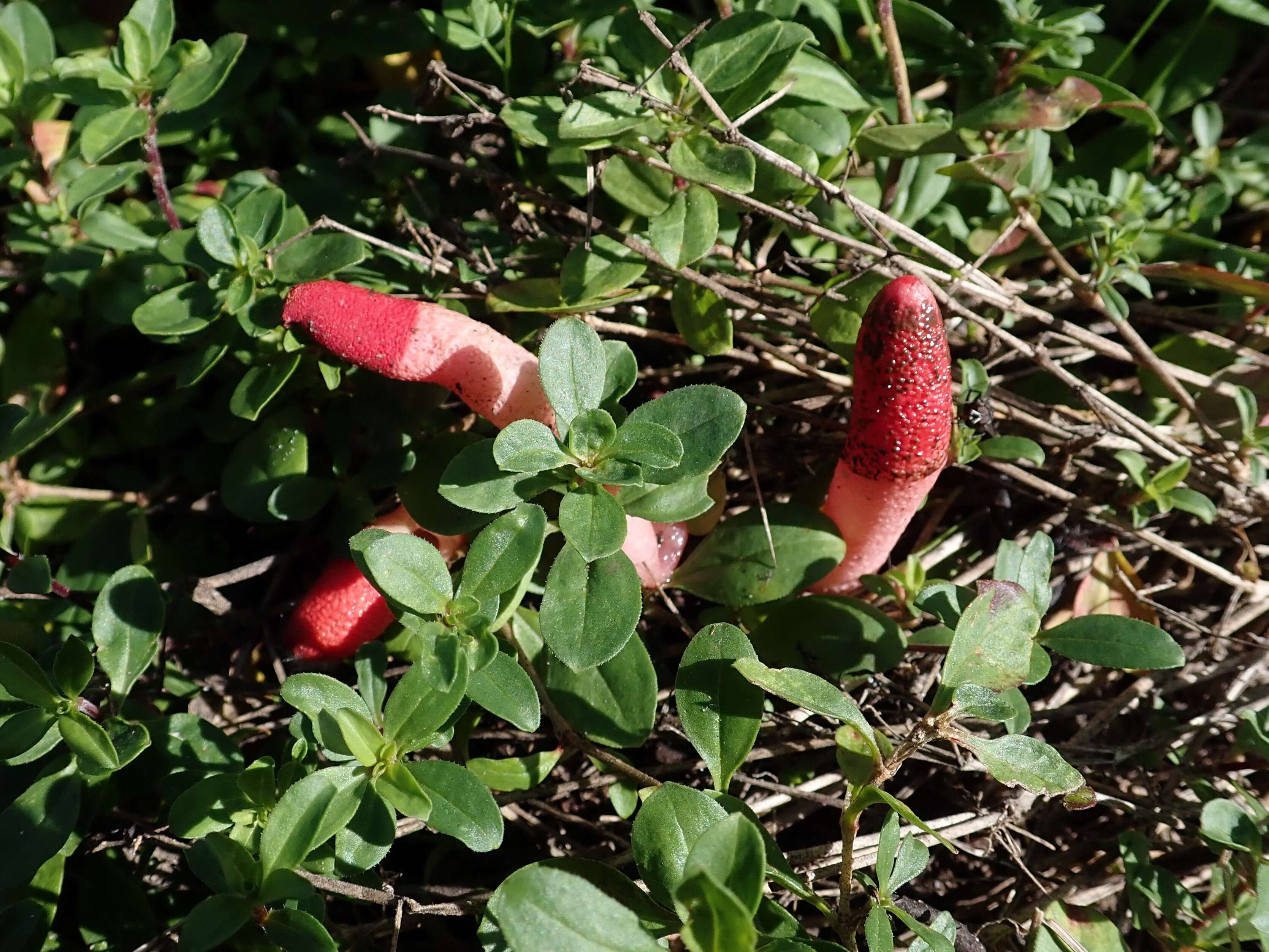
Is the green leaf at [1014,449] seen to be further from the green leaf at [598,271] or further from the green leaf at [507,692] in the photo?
the green leaf at [507,692]

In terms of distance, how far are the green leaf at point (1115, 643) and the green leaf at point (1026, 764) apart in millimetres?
315

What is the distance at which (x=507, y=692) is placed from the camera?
1.95 metres

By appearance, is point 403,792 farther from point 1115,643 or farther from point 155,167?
point 155,167

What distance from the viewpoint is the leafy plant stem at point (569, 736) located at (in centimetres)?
228

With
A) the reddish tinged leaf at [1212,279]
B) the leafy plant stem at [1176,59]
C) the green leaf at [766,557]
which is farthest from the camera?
the leafy plant stem at [1176,59]

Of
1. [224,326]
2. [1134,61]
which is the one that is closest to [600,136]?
[224,326]

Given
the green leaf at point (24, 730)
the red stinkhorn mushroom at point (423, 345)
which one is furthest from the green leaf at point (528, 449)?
the green leaf at point (24, 730)

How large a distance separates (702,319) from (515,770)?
1.19 m

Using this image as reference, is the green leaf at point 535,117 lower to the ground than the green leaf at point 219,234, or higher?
higher

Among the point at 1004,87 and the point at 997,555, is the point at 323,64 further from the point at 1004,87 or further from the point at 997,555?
the point at 997,555

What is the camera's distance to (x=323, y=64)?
321cm

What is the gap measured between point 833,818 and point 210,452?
2.01 m

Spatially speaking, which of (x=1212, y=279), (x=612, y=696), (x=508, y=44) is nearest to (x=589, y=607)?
(x=612, y=696)

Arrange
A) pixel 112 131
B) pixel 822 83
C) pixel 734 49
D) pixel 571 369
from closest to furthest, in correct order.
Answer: pixel 571 369, pixel 734 49, pixel 112 131, pixel 822 83
